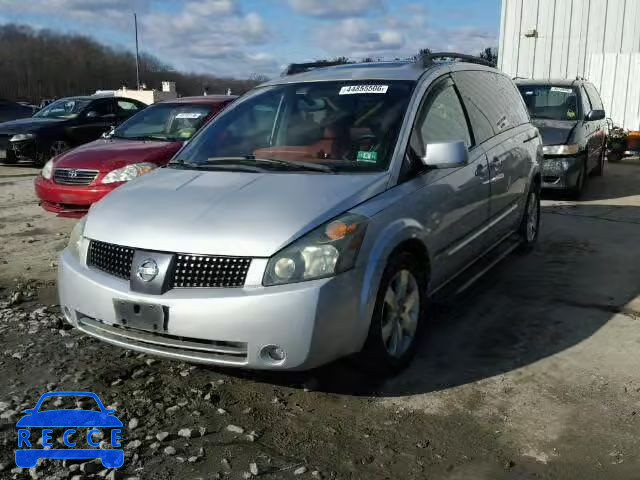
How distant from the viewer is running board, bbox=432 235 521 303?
4.21m

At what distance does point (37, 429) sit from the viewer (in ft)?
10.2

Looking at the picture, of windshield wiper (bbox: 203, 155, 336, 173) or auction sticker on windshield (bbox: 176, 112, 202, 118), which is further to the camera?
auction sticker on windshield (bbox: 176, 112, 202, 118)

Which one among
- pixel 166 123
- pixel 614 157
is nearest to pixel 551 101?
pixel 614 157

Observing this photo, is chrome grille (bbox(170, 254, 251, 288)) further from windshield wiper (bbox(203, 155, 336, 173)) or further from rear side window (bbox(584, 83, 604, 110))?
rear side window (bbox(584, 83, 604, 110))

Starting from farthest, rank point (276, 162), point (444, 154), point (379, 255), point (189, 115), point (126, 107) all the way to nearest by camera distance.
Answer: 1. point (126, 107)
2. point (189, 115)
3. point (276, 162)
4. point (444, 154)
5. point (379, 255)

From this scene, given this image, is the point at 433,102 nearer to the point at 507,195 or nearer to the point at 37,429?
the point at 507,195

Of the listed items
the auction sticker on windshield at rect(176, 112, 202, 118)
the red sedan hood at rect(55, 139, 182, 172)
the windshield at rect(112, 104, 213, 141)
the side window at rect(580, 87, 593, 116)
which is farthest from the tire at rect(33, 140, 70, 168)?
the side window at rect(580, 87, 593, 116)

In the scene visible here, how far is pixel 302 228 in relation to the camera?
3.12 m

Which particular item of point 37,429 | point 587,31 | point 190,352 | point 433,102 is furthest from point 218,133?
point 587,31

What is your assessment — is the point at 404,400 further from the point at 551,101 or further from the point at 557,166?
the point at 551,101

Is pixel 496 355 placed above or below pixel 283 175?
below

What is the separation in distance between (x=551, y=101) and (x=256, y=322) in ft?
26.9

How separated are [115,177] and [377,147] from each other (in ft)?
12.8

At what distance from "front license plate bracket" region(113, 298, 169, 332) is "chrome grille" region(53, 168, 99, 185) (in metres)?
4.04
